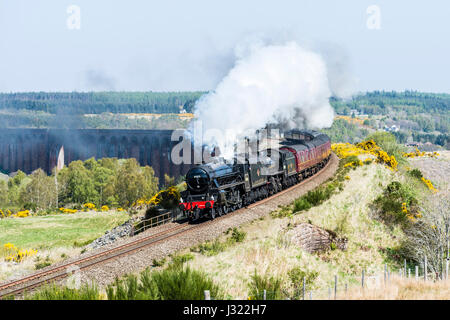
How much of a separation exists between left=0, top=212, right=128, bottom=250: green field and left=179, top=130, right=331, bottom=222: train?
49.3 ft

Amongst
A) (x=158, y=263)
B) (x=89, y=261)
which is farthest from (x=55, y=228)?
(x=158, y=263)

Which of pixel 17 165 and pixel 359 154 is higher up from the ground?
pixel 359 154

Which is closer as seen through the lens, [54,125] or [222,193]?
[222,193]

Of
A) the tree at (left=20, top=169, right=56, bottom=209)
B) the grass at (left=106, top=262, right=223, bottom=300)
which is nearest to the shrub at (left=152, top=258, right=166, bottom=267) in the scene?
the grass at (left=106, top=262, right=223, bottom=300)

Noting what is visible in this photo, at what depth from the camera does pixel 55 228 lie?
4541 centimetres

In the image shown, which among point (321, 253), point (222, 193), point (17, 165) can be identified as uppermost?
point (222, 193)

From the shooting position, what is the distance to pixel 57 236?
4141cm

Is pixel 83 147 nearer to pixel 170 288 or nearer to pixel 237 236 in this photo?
pixel 237 236

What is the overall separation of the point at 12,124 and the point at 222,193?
635 ft

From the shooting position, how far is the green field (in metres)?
39.9

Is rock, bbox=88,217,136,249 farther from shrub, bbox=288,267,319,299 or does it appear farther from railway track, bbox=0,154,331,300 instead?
shrub, bbox=288,267,319,299

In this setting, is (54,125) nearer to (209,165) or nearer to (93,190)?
(93,190)
